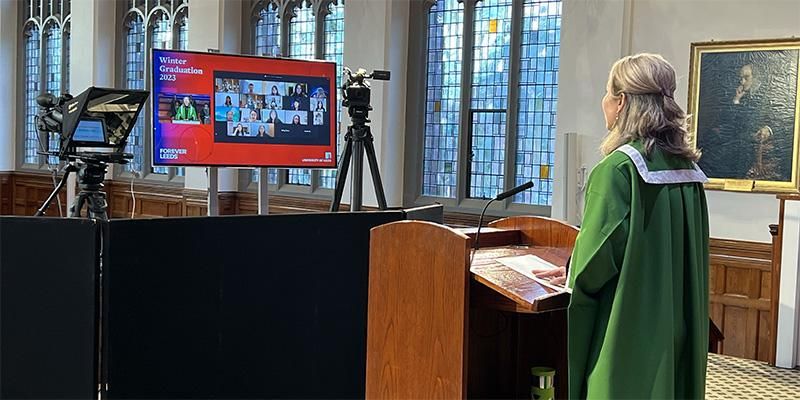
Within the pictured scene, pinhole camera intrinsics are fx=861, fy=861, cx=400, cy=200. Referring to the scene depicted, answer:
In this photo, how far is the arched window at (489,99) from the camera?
7145 mm

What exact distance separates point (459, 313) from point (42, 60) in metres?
10.9

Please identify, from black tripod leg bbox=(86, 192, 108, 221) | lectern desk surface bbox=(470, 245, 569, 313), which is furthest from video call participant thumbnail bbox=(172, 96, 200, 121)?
lectern desk surface bbox=(470, 245, 569, 313)

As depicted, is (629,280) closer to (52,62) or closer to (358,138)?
(358,138)

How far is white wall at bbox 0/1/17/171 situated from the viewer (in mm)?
12078

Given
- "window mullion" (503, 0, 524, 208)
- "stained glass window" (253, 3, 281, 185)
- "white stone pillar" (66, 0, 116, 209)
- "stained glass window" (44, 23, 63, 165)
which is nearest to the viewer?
"window mullion" (503, 0, 524, 208)

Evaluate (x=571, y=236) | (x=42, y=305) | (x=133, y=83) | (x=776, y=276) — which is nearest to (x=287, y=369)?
(x=42, y=305)

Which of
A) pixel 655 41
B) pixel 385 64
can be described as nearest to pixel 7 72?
pixel 385 64

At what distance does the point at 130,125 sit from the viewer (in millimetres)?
5531

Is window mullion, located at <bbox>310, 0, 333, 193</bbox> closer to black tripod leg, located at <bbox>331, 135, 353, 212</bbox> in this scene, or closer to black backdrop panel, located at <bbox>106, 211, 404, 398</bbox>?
black tripod leg, located at <bbox>331, 135, 353, 212</bbox>

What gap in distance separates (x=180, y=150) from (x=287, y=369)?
1.74 meters

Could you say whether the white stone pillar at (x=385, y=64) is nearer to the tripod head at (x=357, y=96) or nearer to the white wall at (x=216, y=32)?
the white wall at (x=216, y=32)

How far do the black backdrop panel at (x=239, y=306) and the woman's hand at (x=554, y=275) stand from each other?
4.60 feet

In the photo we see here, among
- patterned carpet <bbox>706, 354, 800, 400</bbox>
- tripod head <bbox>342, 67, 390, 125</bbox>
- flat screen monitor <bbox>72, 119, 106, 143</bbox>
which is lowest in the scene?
patterned carpet <bbox>706, 354, 800, 400</bbox>

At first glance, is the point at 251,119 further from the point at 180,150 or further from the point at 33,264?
the point at 33,264
